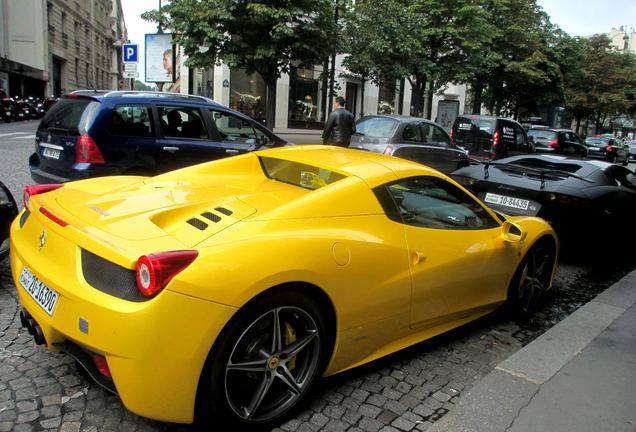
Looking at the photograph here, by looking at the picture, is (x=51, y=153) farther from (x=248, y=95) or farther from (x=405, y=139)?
(x=248, y=95)

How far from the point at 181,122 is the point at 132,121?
0.69 metres

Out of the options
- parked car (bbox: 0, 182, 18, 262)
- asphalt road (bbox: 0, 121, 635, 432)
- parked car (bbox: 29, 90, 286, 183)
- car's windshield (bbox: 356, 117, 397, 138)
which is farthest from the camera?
car's windshield (bbox: 356, 117, 397, 138)

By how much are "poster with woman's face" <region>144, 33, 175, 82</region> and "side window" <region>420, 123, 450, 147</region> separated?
25.3 feet

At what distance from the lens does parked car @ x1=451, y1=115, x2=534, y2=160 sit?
13.7 meters

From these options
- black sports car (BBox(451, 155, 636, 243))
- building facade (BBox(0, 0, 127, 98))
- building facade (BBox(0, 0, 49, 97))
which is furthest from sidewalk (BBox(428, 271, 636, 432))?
building facade (BBox(0, 0, 49, 97))

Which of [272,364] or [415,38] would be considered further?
[415,38]

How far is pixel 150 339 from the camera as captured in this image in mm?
2082

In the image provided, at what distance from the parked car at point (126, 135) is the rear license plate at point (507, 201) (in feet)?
11.0

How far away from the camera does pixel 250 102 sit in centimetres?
2545

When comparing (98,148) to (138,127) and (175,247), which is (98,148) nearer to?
(138,127)

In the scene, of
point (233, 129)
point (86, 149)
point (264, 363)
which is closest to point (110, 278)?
point (264, 363)

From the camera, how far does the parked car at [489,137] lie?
1368cm

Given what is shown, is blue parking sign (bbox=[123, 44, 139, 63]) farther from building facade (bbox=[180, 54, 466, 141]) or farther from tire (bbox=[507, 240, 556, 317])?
tire (bbox=[507, 240, 556, 317])

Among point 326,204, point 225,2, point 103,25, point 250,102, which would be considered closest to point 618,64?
point 250,102
